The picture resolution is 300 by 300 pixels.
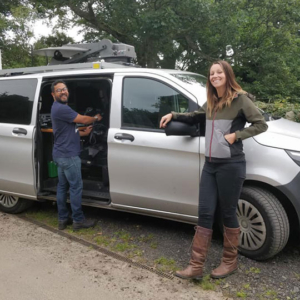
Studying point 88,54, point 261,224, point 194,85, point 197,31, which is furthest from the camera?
point 197,31

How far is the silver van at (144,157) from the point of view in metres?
3.19

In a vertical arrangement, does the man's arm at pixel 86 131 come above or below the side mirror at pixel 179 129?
below

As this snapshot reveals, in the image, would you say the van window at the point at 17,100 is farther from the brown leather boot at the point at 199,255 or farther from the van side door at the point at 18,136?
the brown leather boot at the point at 199,255

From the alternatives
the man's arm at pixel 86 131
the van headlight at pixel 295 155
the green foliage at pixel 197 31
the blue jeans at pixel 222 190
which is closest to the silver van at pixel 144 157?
the van headlight at pixel 295 155

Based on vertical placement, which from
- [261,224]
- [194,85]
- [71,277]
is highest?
A: [194,85]

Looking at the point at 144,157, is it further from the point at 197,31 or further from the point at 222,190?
the point at 197,31

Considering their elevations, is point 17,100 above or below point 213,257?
above

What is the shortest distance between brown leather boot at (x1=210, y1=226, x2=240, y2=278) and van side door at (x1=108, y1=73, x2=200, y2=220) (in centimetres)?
49

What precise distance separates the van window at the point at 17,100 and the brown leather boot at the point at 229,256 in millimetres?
2804

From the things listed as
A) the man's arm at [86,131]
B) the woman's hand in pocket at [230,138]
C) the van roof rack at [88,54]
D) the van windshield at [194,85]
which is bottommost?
the man's arm at [86,131]

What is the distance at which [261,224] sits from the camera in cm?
323

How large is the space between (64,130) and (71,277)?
165 centimetres

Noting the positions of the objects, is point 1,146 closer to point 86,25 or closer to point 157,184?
point 157,184

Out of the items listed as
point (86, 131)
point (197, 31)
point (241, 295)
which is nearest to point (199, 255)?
point (241, 295)
